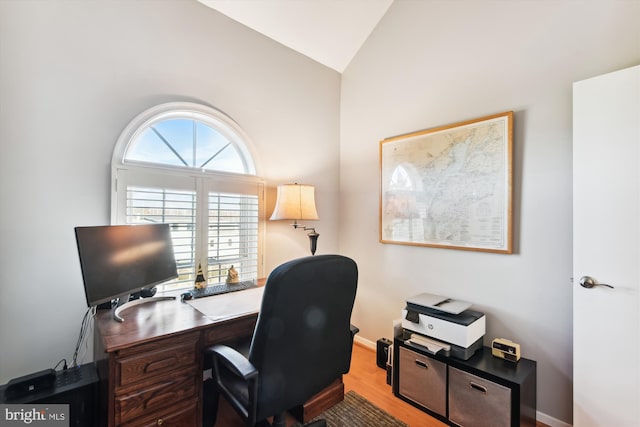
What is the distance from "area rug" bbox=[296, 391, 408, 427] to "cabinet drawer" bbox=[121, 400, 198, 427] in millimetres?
683

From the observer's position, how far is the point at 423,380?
1.92m

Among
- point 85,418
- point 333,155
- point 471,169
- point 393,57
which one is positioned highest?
point 393,57

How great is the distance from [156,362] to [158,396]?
166 millimetres

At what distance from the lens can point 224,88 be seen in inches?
88.9

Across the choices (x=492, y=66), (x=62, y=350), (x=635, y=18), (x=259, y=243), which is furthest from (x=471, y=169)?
(x=62, y=350)

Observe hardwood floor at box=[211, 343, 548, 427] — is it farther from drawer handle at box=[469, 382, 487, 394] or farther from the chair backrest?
the chair backrest

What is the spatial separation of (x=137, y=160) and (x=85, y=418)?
143 cm

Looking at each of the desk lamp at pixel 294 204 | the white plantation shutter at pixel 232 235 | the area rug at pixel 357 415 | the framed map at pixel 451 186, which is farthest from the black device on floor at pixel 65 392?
the framed map at pixel 451 186

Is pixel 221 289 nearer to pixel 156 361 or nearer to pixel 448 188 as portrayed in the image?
pixel 156 361

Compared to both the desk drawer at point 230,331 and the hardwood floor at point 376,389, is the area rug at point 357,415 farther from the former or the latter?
the desk drawer at point 230,331

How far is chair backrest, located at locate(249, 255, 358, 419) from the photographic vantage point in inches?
43.2

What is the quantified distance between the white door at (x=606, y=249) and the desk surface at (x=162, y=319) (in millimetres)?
1847

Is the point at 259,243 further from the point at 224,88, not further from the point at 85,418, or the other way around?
the point at 85,418

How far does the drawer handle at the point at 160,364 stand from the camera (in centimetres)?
127
